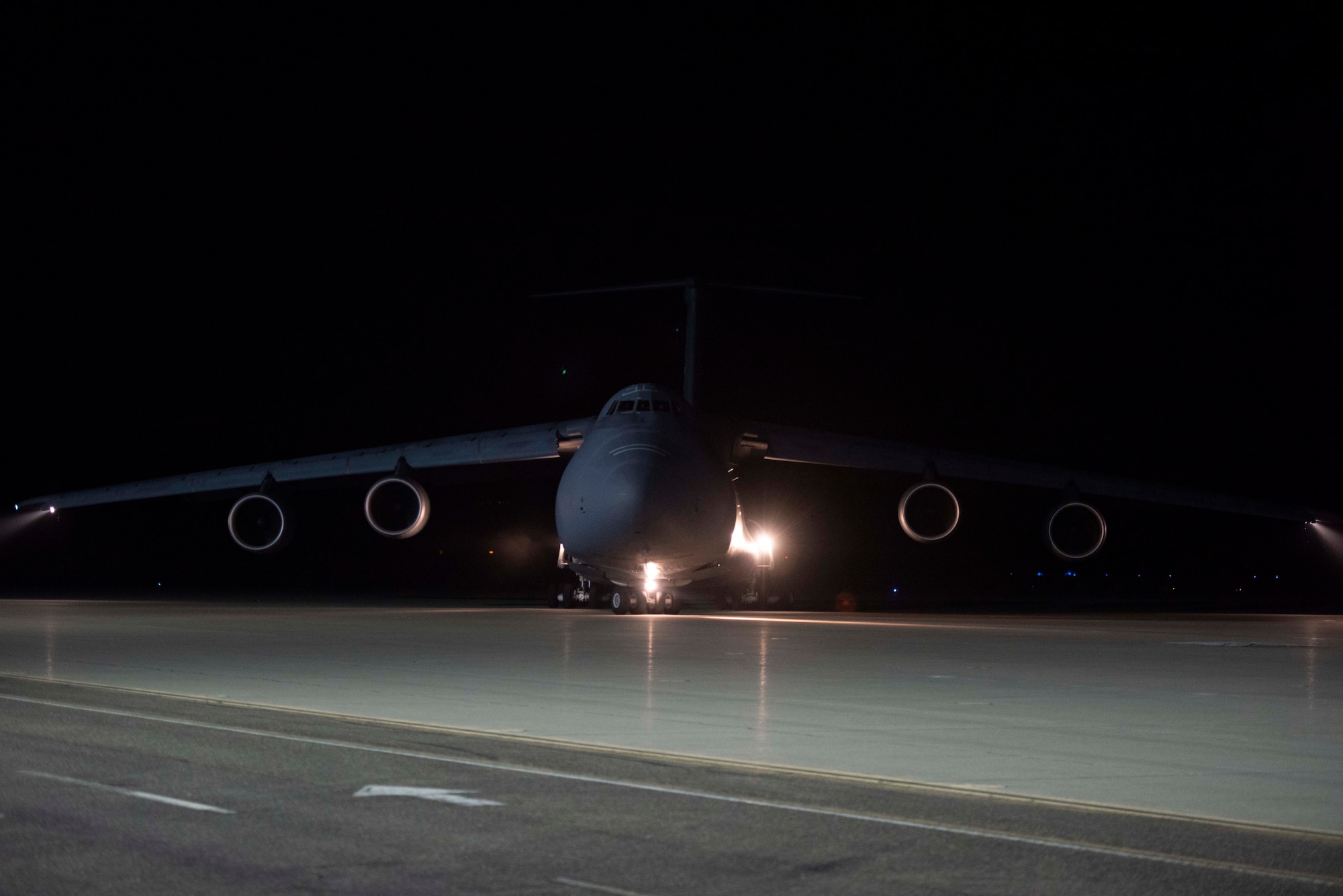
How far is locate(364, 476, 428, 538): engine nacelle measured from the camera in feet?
106

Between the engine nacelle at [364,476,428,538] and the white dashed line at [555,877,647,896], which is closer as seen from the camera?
the white dashed line at [555,877,647,896]

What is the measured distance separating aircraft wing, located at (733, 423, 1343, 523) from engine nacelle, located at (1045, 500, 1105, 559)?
810 millimetres

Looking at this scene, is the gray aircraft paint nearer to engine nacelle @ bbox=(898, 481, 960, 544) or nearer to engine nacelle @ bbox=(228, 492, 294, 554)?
engine nacelle @ bbox=(898, 481, 960, 544)

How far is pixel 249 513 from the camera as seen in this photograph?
33.9 metres

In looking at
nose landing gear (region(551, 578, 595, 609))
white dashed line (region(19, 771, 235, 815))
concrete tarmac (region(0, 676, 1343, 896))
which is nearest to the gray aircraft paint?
nose landing gear (region(551, 578, 595, 609))

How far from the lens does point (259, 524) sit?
111ft

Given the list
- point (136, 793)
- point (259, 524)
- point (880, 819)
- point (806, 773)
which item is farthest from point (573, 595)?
point (880, 819)

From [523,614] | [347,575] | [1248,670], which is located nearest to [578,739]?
[1248,670]

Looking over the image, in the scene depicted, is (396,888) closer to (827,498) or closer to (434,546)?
(827,498)

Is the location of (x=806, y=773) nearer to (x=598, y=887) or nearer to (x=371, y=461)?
(x=598, y=887)

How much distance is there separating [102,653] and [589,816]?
39.2 feet

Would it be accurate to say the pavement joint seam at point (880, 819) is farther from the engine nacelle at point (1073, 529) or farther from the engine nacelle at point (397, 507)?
the engine nacelle at point (1073, 529)

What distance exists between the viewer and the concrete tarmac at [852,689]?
27.1 feet

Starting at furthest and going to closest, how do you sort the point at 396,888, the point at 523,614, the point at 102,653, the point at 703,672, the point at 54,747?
1. the point at 523,614
2. the point at 102,653
3. the point at 703,672
4. the point at 54,747
5. the point at 396,888
